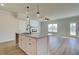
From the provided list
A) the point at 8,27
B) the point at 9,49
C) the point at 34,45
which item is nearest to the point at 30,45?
the point at 34,45

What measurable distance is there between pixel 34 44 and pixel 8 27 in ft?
2.70

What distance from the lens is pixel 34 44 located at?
267 cm

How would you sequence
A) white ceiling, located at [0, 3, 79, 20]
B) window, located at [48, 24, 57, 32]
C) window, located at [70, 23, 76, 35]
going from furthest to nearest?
window, located at [48, 24, 57, 32] → window, located at [70, 23, 76, 35] → white ceiling, located at [0, 3, 79, 20]

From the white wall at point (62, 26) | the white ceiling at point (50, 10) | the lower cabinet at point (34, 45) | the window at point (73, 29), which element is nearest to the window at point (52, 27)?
the white wall at point (62, 26)

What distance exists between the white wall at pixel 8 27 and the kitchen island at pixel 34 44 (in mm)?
262

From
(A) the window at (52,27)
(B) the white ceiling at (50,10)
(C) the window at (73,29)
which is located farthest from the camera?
(A) the window at (52,27)

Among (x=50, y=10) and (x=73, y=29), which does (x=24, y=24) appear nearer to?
(x=50, y=10)

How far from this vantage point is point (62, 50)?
248 cm

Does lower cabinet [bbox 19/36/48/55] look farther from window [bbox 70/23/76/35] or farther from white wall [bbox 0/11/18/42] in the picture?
Answer: window [bbox 70/23/76/35]

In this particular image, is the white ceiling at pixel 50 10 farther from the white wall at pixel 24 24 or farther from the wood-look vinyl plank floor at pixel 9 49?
the wood-look vinyl plank floor at pixel 9 49

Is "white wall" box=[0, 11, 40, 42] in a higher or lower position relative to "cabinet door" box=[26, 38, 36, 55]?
higher

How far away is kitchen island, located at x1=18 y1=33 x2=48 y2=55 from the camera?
2.49 meters

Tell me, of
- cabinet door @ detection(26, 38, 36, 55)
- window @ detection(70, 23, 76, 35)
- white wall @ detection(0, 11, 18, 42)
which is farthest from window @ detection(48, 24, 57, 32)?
white wall @ detection(0, 11, 18, 42)

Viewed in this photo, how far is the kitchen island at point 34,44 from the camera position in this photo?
98.2 inches
